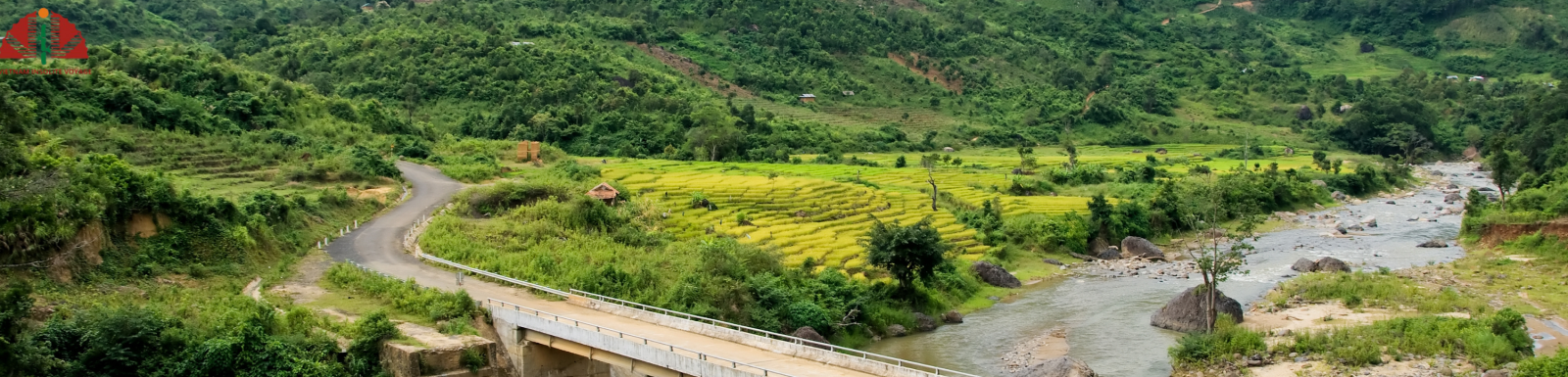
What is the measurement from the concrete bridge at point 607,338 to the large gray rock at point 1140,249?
24129 millimetres

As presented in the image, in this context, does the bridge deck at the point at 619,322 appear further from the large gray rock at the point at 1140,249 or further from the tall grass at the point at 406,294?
the large gray rock at the point at 1140,249

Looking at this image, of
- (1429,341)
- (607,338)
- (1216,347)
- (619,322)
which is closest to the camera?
(607,338)

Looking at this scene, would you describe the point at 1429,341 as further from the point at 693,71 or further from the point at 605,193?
the point at 693,71

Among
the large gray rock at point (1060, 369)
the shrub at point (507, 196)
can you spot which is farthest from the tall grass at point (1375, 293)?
the shrub at point (507, 196)

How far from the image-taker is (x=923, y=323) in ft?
117

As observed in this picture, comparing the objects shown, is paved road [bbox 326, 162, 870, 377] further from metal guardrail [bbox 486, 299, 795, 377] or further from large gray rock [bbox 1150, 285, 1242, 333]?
large gray rock [bbox 1150, 285, 1242, 333]

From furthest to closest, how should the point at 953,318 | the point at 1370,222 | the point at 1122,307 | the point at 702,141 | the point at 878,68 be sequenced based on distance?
the point at 878,68 → the point at 702,141 → the point at 1370,222 → the point at 1122,307 → the point at 953,318

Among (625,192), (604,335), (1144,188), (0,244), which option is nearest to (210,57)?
(625,192)

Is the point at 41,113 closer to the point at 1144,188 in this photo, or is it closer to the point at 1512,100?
the point at 1144,188

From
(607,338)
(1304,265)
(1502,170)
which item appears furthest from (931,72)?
(607,338)

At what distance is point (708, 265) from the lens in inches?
1344

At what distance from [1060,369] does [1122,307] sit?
39.3ft

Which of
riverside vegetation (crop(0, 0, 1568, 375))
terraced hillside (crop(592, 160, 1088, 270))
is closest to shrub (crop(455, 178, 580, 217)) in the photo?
riverside vegetation (crop(0, 0, 1568, 375))

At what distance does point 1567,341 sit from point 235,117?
50002 millimetres
